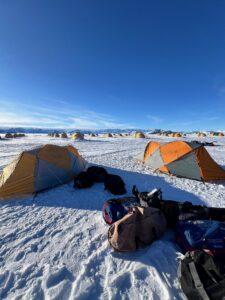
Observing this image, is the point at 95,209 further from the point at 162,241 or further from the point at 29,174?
the point at 29,174

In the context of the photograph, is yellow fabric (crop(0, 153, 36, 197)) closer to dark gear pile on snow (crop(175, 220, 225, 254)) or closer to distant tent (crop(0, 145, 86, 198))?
distant tent (crop(0, 145, 86, 198))

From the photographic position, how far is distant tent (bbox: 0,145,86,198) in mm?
6941

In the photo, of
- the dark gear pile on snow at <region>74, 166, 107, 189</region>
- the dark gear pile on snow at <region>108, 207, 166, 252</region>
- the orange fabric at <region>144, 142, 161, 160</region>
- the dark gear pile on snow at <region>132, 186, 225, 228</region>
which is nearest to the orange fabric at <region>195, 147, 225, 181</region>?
the orange fabric at <region>144, 142, 161, 160</region>

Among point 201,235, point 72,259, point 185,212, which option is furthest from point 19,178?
point 201,235

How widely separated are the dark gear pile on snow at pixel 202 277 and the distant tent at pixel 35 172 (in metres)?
5.81

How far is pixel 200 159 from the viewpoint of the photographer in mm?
8812

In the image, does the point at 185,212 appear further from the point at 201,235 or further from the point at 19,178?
the point at 19,178

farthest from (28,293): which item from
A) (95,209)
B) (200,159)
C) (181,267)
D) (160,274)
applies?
(200,159)

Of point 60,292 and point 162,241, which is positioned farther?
point 162,241

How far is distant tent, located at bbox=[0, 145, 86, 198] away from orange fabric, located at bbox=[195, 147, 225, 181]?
622 centimetres

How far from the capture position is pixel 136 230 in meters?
3.97

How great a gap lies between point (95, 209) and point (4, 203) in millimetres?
3242

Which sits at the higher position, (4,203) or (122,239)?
(122,239)

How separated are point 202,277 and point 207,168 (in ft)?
22.5
